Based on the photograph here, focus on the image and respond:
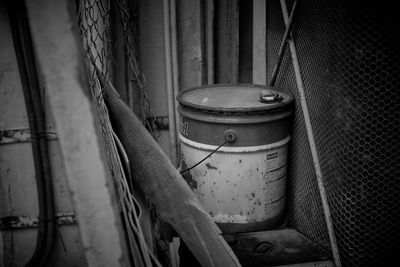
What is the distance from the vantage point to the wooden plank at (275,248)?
215 centimetres

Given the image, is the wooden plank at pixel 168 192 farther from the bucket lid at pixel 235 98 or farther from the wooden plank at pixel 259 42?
the wooden plank at pixel 259 42

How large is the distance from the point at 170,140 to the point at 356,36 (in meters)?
1.79

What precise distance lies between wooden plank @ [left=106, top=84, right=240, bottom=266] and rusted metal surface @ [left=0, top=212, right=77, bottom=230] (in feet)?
3.13

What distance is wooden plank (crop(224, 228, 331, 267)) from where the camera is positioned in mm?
2154

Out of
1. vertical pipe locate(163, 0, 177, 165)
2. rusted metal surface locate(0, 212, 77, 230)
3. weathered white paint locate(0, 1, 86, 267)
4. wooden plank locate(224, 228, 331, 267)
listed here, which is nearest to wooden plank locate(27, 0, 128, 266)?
wooden plank locate(224, 228, 331, 267)

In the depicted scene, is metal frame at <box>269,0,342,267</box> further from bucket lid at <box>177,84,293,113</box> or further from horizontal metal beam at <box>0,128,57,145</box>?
horizontal metal beam at <box>0,128,57,145</box>

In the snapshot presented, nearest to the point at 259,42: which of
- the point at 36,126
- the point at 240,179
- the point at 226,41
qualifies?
the point at 226,41

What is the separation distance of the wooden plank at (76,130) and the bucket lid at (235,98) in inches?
50.7

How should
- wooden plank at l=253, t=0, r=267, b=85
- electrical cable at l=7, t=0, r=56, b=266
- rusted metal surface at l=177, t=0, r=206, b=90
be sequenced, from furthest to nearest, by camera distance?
rusted metal surface at l=177, t=0, r=206, b=90 → wooden plank at l=253, t=0, r=267, b=85 → electrical cable at l=7, t=0, r=56, b=266

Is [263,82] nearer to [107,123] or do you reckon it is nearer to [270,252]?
[270,252]

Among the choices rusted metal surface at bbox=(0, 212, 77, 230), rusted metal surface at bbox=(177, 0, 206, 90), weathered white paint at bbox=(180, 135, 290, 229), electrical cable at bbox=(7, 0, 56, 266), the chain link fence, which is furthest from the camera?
rusted metal surface at bbox=(177, 0, 206, 90)

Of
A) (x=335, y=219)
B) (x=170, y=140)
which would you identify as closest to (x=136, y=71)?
(x=170, y=140)

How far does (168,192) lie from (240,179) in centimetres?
65

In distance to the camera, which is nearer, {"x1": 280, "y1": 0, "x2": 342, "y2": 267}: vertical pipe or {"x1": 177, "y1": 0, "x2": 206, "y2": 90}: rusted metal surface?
{"x1": 280, "y1": 0, "x2": 342, "y2": 267}: vertical pipe
